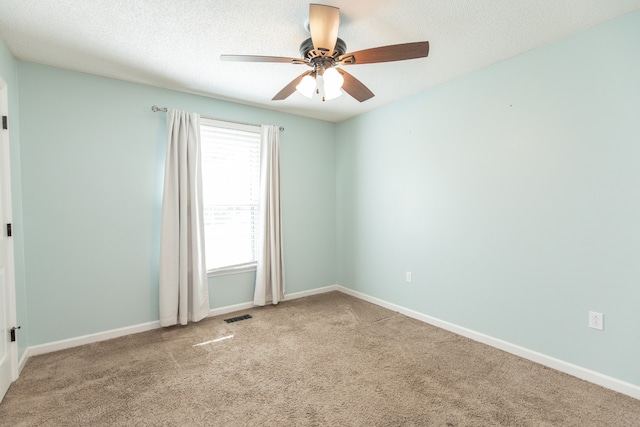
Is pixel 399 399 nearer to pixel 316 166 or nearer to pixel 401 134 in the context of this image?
pixel 401 134

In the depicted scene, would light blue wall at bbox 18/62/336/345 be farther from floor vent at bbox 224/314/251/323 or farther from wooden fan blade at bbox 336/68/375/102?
wooden fan blade at bbox 336/68/375/102

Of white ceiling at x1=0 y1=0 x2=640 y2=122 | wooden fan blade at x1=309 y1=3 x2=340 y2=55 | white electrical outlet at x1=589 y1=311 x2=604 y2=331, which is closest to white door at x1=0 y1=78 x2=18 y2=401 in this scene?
white ceiling at x1=0 y1=0 x2=640 y2=122

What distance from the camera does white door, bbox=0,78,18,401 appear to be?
2131 mm

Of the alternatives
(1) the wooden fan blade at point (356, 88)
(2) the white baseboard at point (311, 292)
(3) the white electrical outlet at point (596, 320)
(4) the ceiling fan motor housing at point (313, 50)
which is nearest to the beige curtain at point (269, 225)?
(2) the white baseboard at point (311, 292)

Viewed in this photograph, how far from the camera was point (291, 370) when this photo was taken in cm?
241

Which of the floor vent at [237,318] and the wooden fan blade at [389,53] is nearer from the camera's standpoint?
the wooden fan blade at [389,53]

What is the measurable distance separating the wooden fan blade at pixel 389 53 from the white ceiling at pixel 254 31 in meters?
0.29

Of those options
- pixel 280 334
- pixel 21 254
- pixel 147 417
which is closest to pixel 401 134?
Result: pixel 280 334

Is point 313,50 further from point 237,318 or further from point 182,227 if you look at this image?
point 237,318

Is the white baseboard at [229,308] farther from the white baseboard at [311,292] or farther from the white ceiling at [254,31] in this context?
the white ceiling at [254,31]

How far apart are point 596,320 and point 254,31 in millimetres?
3230

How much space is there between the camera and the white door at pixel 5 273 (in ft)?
6.99

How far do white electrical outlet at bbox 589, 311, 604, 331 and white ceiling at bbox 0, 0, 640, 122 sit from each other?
2.06 m

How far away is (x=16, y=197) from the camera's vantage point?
2.53 meters
